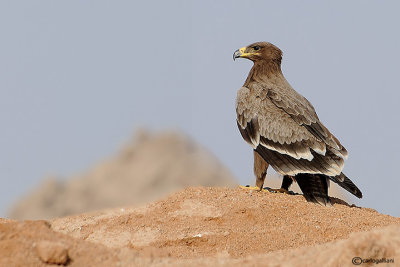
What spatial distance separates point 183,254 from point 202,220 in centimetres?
150

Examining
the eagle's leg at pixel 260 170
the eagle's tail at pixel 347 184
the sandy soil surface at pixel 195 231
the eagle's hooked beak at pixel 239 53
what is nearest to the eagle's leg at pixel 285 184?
the eagle's leg at pixel 260 170

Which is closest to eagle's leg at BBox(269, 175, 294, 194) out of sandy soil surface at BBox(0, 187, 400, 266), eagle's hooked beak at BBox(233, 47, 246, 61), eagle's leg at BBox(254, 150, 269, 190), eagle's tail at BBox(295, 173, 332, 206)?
eagle's leg at BBox(254, 150, 269, 190)

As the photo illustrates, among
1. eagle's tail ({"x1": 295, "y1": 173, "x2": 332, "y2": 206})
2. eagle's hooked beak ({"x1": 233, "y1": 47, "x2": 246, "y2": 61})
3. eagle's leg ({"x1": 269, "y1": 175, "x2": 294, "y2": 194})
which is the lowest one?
eagle's leg ({"x1": 269, "y1": 175, "x2": 294, "y2": 194})

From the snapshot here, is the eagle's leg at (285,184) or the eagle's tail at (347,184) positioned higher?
the eagle's tail at (347,184)

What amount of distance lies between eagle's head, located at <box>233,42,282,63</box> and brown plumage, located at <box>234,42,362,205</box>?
152 millimetres

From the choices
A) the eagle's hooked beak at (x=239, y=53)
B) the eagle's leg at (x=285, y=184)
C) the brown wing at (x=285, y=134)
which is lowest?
the eagle's leg at (x=285, y=184)

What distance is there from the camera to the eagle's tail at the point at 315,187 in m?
11.9

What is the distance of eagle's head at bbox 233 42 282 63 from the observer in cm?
1388

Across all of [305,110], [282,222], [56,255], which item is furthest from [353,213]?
[56,255]

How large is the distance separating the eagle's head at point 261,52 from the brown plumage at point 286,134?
152 millimetres

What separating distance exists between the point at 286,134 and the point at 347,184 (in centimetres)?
152

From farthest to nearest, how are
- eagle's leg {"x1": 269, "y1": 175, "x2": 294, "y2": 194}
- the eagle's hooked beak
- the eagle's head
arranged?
the eagle's hooked beak → the eagle's head → eagle's leg {"x1": 269, "y1": 175, "x2": 294, "y2": 194}

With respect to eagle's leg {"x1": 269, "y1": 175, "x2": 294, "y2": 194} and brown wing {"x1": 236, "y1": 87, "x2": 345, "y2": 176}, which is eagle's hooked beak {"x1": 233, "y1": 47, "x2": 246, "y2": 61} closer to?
brown wing {"x1": 236, "y1": 87, "x2": 345, "y2": 176}

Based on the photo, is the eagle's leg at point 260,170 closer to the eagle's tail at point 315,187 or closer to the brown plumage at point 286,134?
the brown plumage at point 286,134
